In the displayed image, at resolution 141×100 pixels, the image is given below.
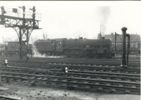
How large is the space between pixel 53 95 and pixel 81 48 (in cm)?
1869

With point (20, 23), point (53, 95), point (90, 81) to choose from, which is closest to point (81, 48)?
point (20, 23)

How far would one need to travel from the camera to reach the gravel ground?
8656 mm

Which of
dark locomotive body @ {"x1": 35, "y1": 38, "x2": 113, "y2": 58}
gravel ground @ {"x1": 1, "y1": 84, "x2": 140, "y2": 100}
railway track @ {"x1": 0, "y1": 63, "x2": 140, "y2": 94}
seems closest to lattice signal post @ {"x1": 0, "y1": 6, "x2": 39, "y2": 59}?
dark locomotive body @ {"x1": 35, "y1": 38, "x2": 113, "y2": 58}

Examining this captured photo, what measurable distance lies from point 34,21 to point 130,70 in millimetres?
13790

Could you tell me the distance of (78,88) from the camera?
10.0 metres

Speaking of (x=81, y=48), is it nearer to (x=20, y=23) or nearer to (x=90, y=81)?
(x=20, y=23)

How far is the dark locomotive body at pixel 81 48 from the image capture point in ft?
87.4

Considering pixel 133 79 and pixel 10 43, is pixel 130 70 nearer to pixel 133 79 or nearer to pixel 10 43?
pixel 133 79

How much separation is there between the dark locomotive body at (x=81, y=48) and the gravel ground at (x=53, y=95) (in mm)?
17118

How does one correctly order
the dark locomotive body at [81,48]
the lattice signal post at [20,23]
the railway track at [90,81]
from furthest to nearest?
the dark locomotive body at [81,48], the lattice signal post at [20,23], the railway track at [90,81]

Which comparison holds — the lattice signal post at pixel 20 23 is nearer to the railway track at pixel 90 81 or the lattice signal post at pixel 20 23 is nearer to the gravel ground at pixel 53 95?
the railway track at pixel 90 81

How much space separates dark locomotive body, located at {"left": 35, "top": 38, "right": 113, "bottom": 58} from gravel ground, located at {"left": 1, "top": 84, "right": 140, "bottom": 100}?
17.1 m

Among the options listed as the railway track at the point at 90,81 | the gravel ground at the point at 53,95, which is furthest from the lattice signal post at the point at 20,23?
the gravel ground at the point at 53,95

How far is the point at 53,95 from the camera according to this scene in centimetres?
921
